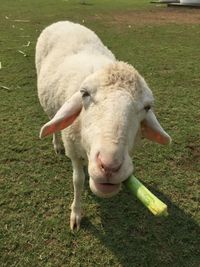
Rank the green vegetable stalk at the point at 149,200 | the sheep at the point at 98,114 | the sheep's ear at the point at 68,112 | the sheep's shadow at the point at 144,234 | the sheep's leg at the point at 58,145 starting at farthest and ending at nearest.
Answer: the sheep's leg at the point at 58,145
the sheep's shadow at the point at 144,234
the sheep's ear at the point at 68,112
the green vegetable stalk at the point at 149,200
the sheep at the point at 98,114

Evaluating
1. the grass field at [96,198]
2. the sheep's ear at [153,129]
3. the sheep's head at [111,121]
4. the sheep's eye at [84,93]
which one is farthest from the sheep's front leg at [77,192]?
the sheep's eye at [84,93]

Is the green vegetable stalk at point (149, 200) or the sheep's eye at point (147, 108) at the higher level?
the sheep's eye at point (147, 108)

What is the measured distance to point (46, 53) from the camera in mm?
5184

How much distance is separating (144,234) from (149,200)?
4.17 ft

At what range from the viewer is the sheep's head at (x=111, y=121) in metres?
2.61

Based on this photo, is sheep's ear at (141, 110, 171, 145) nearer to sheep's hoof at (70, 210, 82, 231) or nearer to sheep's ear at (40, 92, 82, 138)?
sheep's ear at (40, 92, 82, 138)

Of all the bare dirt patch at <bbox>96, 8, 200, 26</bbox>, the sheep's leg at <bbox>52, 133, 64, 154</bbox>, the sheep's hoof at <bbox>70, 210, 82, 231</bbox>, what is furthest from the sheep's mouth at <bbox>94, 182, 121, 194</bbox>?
the bare dirt patch at <bbox>96, 8, 200, 26</bbox>

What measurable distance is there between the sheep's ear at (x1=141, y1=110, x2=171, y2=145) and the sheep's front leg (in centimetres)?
89

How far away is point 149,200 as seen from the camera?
2906 mm

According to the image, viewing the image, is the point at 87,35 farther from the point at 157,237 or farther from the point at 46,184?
the point at 157,237

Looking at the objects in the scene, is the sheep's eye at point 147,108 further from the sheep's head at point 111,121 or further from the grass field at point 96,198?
the grass field at point 96,198

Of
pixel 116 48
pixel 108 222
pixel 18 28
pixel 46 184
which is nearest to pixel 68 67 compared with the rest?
pixel 46 184

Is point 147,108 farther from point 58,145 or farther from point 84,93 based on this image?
point 58,145

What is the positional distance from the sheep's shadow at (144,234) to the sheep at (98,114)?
13.7 inches
